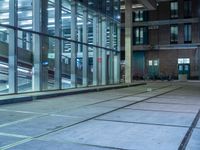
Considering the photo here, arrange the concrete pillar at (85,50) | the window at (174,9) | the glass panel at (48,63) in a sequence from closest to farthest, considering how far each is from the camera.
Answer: the glass panel at (48,63), the concrete pillar at (85,50), the window at (174,9)

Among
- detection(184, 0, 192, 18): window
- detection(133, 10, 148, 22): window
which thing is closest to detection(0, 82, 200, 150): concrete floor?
detection(184, 0, 192, 18): window

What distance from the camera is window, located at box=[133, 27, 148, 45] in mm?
46531

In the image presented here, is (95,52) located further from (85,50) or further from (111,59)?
(111,59)

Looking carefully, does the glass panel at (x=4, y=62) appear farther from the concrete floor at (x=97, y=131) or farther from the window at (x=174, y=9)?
the window at (x=174, y=9)

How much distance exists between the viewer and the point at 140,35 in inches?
1837

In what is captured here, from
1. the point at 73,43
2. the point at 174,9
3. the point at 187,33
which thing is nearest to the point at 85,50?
the point at 73,43

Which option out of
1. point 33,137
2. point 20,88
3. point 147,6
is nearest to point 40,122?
point 33,137

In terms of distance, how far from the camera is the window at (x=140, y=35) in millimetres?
46531

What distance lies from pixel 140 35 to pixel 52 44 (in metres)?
31.9

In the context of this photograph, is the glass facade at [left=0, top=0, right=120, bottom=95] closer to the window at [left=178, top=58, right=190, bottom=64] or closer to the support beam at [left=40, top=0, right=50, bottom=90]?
the support beam at [left=40, top=0, right=50, bottom=90]

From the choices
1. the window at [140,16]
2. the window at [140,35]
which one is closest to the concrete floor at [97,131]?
the window at [140,35]

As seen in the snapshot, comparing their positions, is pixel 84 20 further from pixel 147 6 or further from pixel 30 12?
pixel 147 6

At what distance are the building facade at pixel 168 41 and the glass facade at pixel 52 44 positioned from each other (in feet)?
72.8

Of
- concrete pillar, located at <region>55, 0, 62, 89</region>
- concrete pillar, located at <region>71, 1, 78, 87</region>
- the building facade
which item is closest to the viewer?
concrete pillar, located at <region>55, 0, 62, 89</region>
